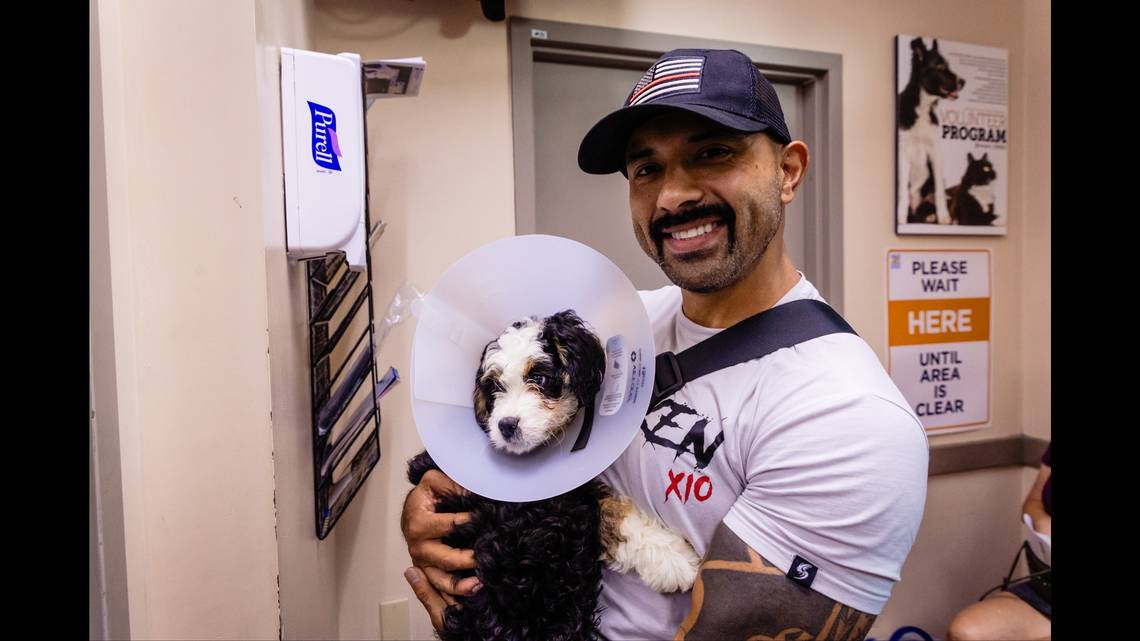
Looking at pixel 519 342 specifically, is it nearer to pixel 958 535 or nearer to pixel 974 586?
pixel 958 535

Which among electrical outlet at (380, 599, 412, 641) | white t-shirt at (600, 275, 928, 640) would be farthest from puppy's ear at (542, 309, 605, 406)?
electrical outlet at (380, 599, 412, 641)

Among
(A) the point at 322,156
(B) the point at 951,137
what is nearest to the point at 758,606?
(A) the point at 322,156

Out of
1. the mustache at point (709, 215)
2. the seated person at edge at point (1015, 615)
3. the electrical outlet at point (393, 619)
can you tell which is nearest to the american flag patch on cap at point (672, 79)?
the mustache at point (709, 215)

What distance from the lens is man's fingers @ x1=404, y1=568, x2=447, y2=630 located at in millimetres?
766

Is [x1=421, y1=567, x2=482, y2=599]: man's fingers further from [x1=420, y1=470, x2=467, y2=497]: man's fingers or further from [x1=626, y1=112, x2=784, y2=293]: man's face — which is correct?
[x1=626, y1=112, x2=784, y2=293]: man's face

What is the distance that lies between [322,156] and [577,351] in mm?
484

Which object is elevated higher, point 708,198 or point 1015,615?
point 708,198

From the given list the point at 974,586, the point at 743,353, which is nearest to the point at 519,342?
the point at 743,353

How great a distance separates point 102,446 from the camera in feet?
1.79

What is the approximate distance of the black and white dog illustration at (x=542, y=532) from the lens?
2.26 feet

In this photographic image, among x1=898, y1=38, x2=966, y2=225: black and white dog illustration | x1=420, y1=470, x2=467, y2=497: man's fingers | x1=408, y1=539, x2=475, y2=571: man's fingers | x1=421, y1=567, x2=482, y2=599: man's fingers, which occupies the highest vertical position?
x1=898, y1=38, x2=966, y2=225: black and white dog illustration

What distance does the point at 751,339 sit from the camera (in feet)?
2.47

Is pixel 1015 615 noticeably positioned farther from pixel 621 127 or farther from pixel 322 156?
pixel 322 156

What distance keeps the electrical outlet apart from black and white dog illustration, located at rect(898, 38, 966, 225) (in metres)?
1.85
